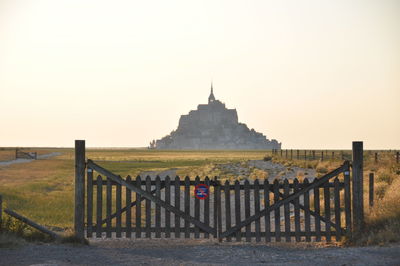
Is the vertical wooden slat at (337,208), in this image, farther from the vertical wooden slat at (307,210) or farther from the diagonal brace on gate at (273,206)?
the vertical wooden slat at (307,210)

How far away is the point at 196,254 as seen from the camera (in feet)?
34.4

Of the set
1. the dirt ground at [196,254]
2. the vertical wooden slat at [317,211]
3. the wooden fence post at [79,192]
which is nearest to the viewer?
the dirt ground at [196,254]

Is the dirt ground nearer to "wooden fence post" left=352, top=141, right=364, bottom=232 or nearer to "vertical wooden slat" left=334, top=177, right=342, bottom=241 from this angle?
"vertical wooden slat" left=334, top=177, right=342, bottom=241

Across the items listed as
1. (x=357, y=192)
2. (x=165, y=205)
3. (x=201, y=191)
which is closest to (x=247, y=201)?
(x=201, y=191)

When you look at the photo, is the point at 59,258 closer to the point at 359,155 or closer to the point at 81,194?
the point at 81,194

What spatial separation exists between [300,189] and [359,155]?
1.85 meters

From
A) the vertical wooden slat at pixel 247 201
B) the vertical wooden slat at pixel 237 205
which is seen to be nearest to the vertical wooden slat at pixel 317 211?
the vertical wooden slat at pixel 247 201

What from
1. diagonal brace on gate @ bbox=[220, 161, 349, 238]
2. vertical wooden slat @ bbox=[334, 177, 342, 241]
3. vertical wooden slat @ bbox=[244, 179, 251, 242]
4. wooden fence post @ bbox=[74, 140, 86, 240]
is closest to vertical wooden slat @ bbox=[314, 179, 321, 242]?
diagonal brace on gate @ bbox=[220, 161, 349, 238]

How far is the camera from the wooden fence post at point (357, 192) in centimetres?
1210

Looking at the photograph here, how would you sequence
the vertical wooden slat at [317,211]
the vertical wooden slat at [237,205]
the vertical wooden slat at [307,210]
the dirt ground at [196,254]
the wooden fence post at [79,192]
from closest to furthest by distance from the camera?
the dirt ground at [196,254]
the vertical wooden slat at [237,205]
the vertical wooden slat at [307,210]
the vertical wooden slat at [317,211]
the wooden fence post at [79,192]

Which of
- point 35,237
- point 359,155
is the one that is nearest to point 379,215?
point 359,155

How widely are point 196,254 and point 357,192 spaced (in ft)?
15.2

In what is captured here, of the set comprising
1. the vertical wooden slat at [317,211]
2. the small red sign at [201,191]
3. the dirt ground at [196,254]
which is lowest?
the dirt ground at [196,254]

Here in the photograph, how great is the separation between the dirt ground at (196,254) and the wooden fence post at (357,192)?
1.22m
